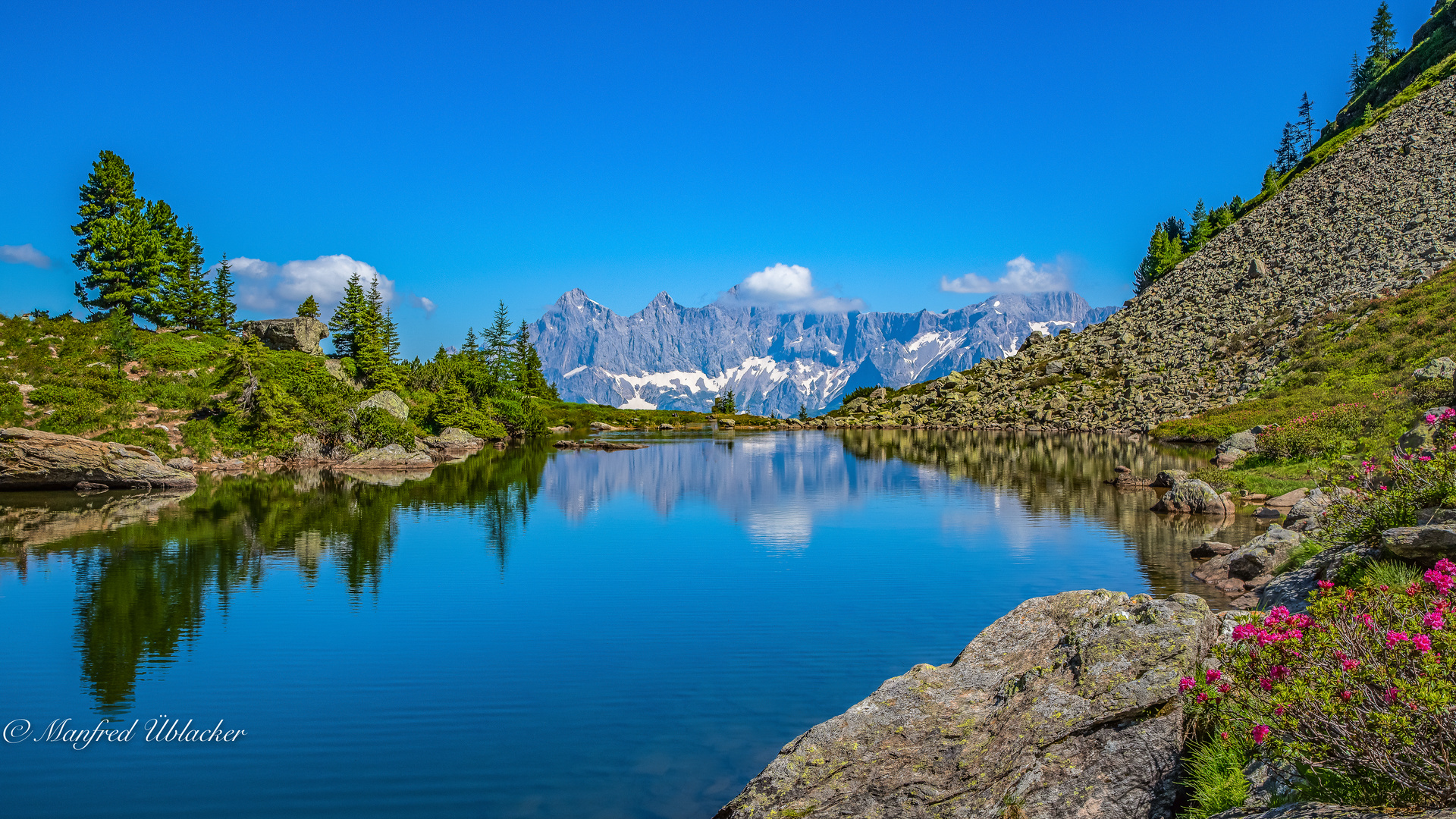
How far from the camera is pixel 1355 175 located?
428 ft

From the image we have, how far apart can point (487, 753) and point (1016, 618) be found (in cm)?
1014

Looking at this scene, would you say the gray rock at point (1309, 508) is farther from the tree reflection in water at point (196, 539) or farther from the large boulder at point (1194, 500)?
the tree reflection in water at point (196, 539)

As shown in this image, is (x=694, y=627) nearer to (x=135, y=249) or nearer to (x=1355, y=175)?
(x=135, y=249)

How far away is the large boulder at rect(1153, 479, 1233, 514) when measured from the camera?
38.2m

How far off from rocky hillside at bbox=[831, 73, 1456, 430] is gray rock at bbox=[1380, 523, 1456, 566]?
102299 millimetres

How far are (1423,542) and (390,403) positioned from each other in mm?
88860

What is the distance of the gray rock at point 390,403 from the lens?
3196 inches

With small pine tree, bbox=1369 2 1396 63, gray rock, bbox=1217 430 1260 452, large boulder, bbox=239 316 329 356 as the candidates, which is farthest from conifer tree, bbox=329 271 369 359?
small pine tree, bbox=1369 2 1396 63

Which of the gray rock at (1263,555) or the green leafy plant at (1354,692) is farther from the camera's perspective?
the gray rock at (1263,555)

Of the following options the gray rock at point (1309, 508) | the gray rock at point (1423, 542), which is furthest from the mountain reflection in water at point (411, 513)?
the gray rock at point (1423, 542)

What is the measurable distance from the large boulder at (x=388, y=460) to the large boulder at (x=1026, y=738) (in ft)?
225

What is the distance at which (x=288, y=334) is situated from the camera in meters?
101

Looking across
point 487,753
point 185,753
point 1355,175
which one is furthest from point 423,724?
point 1355,175

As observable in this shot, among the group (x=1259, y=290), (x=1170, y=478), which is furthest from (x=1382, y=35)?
(x=1170, y=478)
